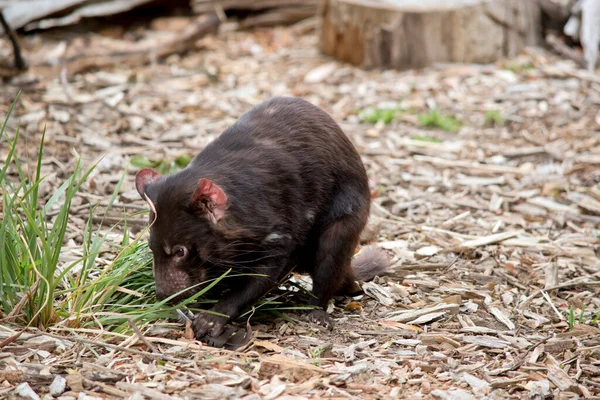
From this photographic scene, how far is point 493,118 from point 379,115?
954 mm

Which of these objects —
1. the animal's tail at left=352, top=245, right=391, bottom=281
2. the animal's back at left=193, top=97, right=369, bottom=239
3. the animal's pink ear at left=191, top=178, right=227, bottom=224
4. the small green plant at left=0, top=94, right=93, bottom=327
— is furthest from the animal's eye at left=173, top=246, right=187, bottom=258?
the animal's tail at left=352, top=245, right=391, bottom=281

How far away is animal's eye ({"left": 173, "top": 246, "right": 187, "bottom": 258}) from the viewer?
3309mm

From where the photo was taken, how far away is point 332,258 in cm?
366

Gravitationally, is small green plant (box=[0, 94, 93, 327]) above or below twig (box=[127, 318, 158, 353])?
above

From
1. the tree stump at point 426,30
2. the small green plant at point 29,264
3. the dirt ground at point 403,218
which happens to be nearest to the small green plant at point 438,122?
the dirt ground at point 403,218

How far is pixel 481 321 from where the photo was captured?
3.66 meters

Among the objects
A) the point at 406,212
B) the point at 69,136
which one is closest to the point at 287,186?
the point at 406,212

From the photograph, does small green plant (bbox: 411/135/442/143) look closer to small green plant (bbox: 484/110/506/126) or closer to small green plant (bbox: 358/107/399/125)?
small green plant (bbox: 358/107/399/125)

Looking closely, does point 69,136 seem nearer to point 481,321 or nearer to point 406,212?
point 406,212

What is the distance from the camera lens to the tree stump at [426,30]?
7.46m

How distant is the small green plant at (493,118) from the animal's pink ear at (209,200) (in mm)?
3859

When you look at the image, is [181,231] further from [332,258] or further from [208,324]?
[332,258]

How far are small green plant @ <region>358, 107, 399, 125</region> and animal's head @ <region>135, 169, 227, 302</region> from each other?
3.51 m

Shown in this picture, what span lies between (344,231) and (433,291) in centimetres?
63
